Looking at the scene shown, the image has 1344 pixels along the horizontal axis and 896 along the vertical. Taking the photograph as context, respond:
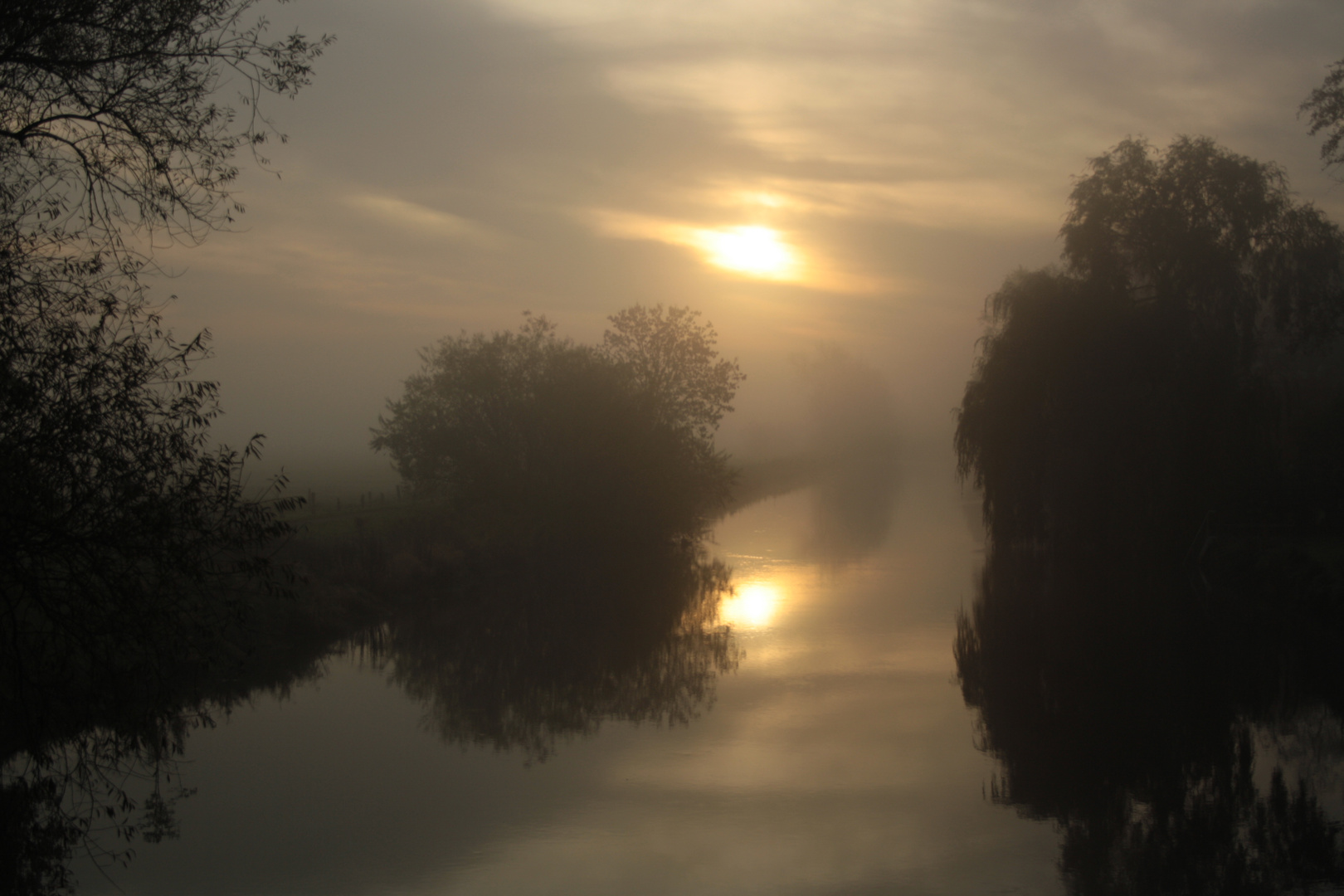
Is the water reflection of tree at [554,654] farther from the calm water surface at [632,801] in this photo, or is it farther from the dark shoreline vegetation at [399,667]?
the calm water surface at [632,801]

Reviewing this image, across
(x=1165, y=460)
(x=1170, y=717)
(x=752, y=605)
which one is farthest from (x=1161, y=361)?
(x=1170, y=717)

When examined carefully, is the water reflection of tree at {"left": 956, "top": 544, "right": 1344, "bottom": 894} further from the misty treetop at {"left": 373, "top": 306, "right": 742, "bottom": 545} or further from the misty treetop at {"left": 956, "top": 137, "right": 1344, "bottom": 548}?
the misty treetop at {"left": 373, "top": 306, "right": 742, "bottom": 545}

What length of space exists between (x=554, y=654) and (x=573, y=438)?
18.8 metres

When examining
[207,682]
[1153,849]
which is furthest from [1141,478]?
[207,682]

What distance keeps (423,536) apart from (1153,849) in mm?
24604

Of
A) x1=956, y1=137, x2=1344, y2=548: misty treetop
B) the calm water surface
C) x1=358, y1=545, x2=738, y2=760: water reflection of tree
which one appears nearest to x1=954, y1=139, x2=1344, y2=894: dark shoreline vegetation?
x1=956, y1=137, x2=1344, y2=548: misty treetop

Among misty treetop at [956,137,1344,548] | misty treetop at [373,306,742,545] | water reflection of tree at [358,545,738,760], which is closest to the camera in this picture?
water reflection of tree at [358,545,738,760]

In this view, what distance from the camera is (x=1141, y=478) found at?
83.3ft

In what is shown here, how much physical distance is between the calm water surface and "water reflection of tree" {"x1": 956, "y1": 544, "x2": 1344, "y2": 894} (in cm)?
52

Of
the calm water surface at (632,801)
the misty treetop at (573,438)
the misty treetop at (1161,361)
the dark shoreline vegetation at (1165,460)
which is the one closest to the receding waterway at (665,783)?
the calm water surface at (632,801)

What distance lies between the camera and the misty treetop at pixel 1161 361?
2562 centimetres

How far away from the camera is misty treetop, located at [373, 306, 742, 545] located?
35.5 m

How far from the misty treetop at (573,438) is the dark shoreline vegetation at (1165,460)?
12.8 metres

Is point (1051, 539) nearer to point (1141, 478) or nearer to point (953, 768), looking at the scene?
point (1141, 478)
